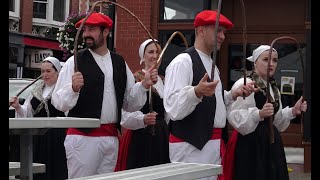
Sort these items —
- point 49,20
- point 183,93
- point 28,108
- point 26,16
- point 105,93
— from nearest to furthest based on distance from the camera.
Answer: point 183,93 < point 105,93 < point 28,108 < point 26,16 < point 49,20

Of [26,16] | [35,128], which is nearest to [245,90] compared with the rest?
[35,128]

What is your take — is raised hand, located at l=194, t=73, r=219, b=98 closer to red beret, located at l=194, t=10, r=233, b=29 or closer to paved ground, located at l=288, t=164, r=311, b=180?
red beret, located at l=194, t=10, r=233, b=29

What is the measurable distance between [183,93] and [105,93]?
78 cm

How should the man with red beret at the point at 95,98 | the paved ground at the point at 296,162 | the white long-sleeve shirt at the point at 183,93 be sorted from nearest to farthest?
the white long-sleeve shirt at the point at 183,93 → the man with red beret at the point at 95,98 → the paved ground at the point at 296,162

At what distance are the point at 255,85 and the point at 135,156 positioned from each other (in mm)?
1284

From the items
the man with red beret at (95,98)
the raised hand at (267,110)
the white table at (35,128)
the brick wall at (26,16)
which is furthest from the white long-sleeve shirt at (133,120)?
the brick wall at (26,16)

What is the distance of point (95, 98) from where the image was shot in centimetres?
426

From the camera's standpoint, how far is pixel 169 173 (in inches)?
122

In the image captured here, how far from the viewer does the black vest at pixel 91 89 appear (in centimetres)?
425

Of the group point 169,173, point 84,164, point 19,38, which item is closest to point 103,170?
point 84,164

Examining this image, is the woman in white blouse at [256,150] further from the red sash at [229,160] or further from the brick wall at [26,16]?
the brick wall at [26,16]

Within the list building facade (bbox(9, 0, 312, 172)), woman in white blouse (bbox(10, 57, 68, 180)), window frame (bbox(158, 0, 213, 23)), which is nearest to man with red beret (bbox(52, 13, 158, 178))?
woman in white blouse (bbox(10, 57, 68, 180))

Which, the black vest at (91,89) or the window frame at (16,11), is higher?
the window frame at (16,11)

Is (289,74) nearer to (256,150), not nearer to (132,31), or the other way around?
(132,31)
